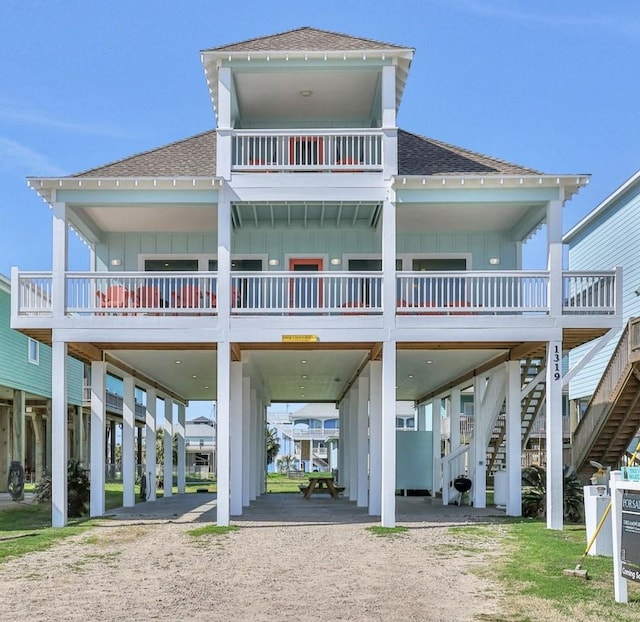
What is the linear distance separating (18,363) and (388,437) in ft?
60.0

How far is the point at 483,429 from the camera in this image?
21.9 m

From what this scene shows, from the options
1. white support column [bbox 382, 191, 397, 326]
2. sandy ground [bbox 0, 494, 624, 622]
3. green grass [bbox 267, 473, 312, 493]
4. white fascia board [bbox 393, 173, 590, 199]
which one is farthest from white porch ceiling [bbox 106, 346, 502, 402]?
green grass [bbox 267, 473, 312, 493]

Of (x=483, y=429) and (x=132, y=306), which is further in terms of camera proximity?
(x=483, y=429)

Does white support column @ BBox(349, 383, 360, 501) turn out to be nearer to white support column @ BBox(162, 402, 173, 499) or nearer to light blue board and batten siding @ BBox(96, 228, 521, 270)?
light blue board and batten siding @ BBox(96, 228, 521, 270)

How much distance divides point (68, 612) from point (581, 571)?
600 cm

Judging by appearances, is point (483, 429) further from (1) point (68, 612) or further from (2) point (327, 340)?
(1) point (68, 612)

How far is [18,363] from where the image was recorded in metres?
31.0

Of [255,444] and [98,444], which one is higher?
[98,444]

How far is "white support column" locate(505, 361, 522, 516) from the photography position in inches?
758

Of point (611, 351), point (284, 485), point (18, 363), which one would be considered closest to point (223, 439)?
point (18, 363)

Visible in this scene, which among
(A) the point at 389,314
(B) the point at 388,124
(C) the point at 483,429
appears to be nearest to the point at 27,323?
(A) the point at 389,314

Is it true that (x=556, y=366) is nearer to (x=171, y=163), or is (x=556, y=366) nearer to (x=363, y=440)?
(x=363, y=440)

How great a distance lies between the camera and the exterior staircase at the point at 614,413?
66.1ft

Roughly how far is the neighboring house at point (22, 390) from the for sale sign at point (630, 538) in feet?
62.6
